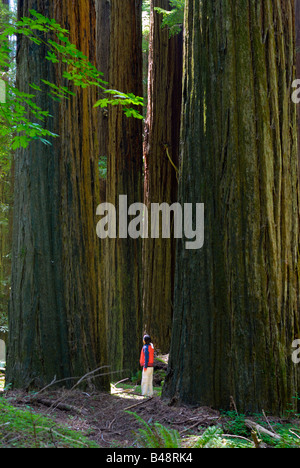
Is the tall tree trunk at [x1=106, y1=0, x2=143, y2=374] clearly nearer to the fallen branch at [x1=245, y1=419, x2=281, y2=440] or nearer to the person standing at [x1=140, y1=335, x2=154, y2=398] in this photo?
the person standing at [x1=140, y1=335, x2=154, y2=398]

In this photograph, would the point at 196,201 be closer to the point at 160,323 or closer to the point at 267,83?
the point at 267,83

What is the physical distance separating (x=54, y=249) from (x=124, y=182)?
13.4 feet

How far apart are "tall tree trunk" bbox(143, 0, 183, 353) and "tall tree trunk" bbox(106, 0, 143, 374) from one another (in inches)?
44.5

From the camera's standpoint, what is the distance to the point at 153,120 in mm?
11602

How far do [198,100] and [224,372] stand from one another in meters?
2.85

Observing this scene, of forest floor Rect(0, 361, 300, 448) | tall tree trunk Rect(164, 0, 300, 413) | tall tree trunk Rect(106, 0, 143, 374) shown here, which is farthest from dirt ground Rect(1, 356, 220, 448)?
tall tree trunk Rect(106, 0, 143, 374)

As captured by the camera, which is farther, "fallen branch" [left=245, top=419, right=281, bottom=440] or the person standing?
the person standing

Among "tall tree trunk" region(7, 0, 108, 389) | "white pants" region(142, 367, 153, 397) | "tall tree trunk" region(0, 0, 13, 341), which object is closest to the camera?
"tall tree trunk" region(7, 0, 108, 389)

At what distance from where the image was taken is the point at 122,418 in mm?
4840

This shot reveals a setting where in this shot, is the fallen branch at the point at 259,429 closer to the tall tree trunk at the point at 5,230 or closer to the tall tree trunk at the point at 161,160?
the tall tree trunk at the point at 161,160

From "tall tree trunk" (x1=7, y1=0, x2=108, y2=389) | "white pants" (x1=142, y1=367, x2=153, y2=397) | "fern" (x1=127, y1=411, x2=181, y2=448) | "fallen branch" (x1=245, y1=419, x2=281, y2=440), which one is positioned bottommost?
"white pants" (x1=142, y1=367, x2=153, y2=397)

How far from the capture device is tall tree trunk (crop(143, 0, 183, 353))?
37.0ft

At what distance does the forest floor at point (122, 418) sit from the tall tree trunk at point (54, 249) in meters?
0.53

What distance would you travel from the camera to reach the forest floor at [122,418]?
418 centimetres
